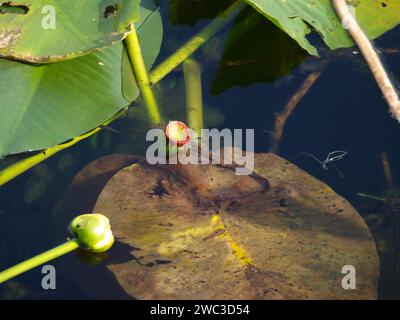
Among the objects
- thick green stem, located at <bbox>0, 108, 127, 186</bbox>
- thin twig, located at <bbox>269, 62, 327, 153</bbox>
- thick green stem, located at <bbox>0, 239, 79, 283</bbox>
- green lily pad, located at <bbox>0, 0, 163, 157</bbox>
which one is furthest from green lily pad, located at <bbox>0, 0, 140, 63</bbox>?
thin twig, located at <bbox>269, 62, 327, 153</bbox>

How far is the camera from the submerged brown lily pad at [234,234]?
5.43ft

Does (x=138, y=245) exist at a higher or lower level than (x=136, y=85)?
lower

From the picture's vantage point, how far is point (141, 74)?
211 centimetres

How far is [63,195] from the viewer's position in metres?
2.10

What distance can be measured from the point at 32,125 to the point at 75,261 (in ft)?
1.68

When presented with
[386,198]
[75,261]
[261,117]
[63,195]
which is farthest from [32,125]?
[386,198]

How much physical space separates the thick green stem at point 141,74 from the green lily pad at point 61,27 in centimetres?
20

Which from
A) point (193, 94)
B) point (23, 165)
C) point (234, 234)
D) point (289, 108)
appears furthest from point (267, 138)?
point (23, 165)

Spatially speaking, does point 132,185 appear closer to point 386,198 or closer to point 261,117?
point 261,117

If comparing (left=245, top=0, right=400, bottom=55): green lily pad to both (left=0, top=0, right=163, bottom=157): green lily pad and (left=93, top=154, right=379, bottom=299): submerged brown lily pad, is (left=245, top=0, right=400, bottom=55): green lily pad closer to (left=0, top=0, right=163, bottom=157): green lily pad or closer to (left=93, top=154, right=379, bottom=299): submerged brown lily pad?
(left=93, top=154, right=379, bottom=299): submerged brown lily pad

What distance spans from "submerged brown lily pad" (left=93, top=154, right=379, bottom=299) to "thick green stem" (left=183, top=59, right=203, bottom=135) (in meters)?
0.28

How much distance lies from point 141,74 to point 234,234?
776mm

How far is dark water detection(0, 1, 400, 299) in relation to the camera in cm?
203

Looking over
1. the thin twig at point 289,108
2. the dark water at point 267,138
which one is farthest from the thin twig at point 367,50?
the thin twig at point 289,108
